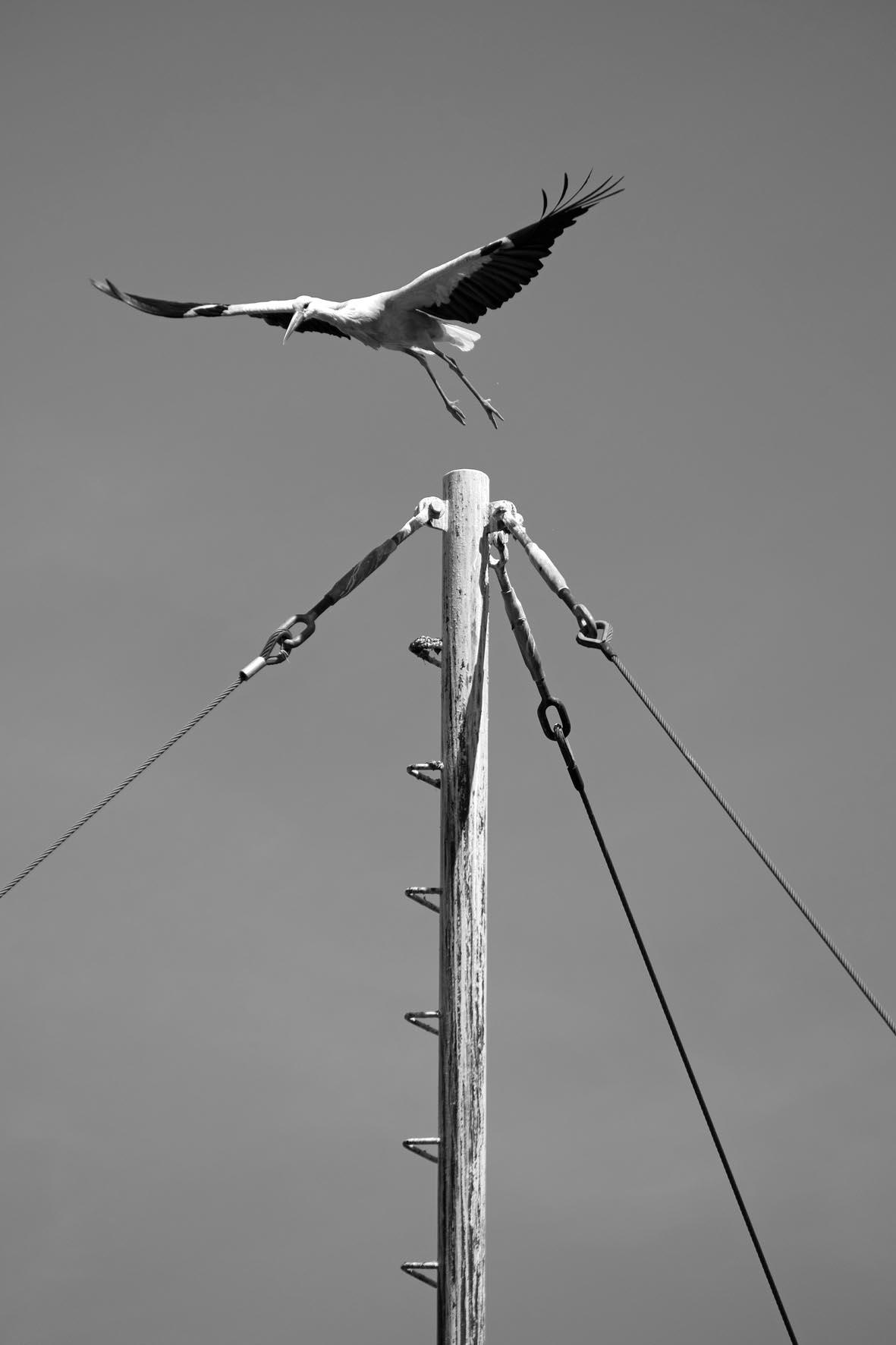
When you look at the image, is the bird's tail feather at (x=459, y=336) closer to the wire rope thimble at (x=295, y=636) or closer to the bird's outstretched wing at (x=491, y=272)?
the bird's outstretched wing at (x=491, y=272)

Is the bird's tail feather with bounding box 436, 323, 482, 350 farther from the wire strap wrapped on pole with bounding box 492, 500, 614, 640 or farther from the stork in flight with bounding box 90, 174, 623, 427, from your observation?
the wire strap wrapped on pole with bounding box 492, 500, 614, 640

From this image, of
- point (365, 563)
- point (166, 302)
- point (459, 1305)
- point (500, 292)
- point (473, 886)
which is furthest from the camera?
point (166, 302)

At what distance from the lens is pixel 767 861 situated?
7.13m

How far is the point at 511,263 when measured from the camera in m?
9.17

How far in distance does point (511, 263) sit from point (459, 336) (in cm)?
51

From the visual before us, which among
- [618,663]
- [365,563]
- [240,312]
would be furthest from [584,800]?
[240,312]

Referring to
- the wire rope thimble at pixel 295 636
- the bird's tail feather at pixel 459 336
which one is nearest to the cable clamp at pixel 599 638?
the wire rope thimble at pixel 295 636

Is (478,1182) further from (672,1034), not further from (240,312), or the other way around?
(240,312)

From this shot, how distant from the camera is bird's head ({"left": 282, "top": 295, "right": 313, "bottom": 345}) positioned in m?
9.61

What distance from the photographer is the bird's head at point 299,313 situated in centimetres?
961

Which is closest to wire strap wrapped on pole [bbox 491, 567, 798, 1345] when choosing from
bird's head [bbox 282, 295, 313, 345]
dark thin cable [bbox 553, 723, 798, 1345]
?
dark thin cable [bbox 553, 723, 798, 1345]

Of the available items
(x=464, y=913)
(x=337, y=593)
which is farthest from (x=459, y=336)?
(x=464, y=913)

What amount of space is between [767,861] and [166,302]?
201 inches

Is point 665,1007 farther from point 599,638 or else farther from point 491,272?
point 491,272
